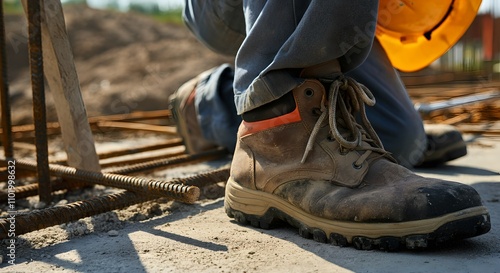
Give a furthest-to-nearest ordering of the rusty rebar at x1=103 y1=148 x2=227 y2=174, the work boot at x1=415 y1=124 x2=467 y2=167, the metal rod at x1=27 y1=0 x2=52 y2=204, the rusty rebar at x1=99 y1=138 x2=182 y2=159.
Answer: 1. the rusty rebar at x1=99 y1=138 x2=182 y2=159
2. the work boot at x1=415 y1=124 x2=467 y2=167
3. the rusty rebar at x1=103 y1=148 x2=227 y2=174
4. the metal rod at x1=27 y1=0 x2=52 y2=204

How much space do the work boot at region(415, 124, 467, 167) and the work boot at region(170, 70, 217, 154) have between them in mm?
803

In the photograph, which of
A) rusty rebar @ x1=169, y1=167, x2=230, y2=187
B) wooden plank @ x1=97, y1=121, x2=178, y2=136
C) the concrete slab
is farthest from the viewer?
wooden plank @ x1=97, y1=121, x2=178, y2=136

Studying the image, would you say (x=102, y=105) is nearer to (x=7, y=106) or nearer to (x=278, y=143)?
(x=7, y=106)

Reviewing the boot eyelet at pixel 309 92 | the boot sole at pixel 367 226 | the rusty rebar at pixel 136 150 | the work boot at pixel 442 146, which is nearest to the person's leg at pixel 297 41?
the boot eyelet at pixel 309 92

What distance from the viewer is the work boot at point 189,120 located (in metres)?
2.29

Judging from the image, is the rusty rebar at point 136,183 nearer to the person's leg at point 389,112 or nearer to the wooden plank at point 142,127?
the person's leg at point 389,112

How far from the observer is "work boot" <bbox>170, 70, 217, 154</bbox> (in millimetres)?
2291

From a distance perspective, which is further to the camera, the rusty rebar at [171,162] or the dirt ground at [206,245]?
the rusty rebar at [171,162]

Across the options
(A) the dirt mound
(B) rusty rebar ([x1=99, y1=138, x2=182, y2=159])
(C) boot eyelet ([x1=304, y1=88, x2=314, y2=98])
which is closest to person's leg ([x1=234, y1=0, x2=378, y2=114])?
(C) boot eyelet ([x1=304, y1=88, x2=314, y2=98])

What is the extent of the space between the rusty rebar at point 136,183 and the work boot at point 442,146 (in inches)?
40.0

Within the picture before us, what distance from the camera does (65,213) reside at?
1298mm

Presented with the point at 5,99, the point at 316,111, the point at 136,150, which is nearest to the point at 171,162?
the point at 136,150

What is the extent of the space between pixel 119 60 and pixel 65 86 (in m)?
6.87

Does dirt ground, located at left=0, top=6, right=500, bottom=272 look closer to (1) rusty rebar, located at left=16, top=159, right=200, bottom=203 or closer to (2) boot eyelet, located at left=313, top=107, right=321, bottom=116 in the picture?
(1) rusty rebar, located at left=16, top=159, right=200, bottom=203
